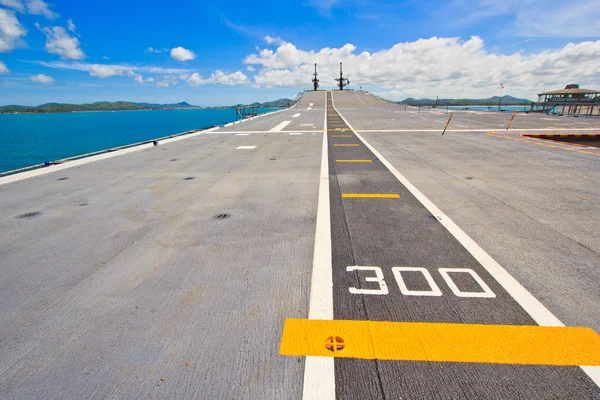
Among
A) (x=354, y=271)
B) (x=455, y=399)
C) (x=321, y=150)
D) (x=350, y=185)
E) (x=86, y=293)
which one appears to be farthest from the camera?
(x=321, y=150)

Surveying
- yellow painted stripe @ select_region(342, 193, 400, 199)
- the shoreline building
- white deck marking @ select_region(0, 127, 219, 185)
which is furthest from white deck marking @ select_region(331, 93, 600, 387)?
the shoreline building

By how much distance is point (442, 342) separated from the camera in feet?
8.71

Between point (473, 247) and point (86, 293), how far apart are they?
208 inches

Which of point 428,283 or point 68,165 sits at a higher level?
point 68,165

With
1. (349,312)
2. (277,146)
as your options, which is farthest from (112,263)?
(277,146)

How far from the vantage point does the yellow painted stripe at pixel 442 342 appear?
2.49m

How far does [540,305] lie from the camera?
307 centimetres

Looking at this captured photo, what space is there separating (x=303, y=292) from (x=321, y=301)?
0.86 ft

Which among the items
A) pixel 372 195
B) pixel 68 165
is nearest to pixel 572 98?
pixel 372 195

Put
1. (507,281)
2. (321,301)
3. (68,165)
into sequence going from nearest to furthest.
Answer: (321,301)
(507,281)
(68,165)

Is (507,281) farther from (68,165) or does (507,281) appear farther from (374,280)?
(68,165)

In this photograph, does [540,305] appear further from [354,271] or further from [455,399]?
[354,271]

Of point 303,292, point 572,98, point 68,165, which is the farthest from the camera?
point 572,98

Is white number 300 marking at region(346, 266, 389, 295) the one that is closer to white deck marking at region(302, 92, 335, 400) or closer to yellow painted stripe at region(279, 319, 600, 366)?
white deck marking at region(302, 92, 335, 400)
